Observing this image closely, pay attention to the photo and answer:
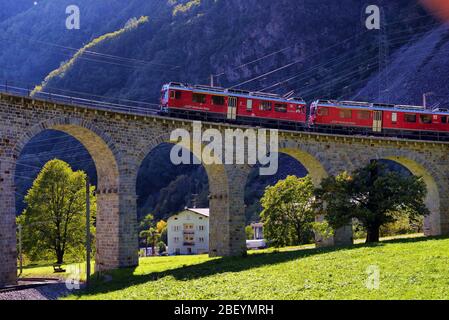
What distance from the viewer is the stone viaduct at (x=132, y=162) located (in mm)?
34250

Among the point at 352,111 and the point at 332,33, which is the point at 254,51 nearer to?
the point at 332,33

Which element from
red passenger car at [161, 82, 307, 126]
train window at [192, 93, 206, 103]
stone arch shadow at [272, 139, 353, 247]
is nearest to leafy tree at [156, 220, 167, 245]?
red passenger car at [161, 82, 307, 126]

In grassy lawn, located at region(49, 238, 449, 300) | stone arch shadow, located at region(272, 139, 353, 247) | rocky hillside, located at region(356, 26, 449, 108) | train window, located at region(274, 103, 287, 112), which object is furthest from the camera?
rocky hillside, located at region(356, 26, 449, 108)

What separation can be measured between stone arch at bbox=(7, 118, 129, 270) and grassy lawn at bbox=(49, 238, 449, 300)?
2000 millimetres

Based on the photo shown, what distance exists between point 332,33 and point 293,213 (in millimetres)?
105959

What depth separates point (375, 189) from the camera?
41.4 m

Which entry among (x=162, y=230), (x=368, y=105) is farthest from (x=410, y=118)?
(x=162, y=230)

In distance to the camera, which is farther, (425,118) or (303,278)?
(425,118)

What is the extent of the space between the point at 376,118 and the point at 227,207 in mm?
17969

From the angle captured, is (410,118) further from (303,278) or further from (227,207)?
(303,278)

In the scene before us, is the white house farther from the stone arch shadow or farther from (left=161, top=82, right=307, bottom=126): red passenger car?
(left=161, top=82, right=307, bottom=126): red passenger car

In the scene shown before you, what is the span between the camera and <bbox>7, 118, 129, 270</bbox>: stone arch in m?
38.7

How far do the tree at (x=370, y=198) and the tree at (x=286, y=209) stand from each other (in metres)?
11.6

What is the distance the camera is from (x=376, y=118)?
172 feet
